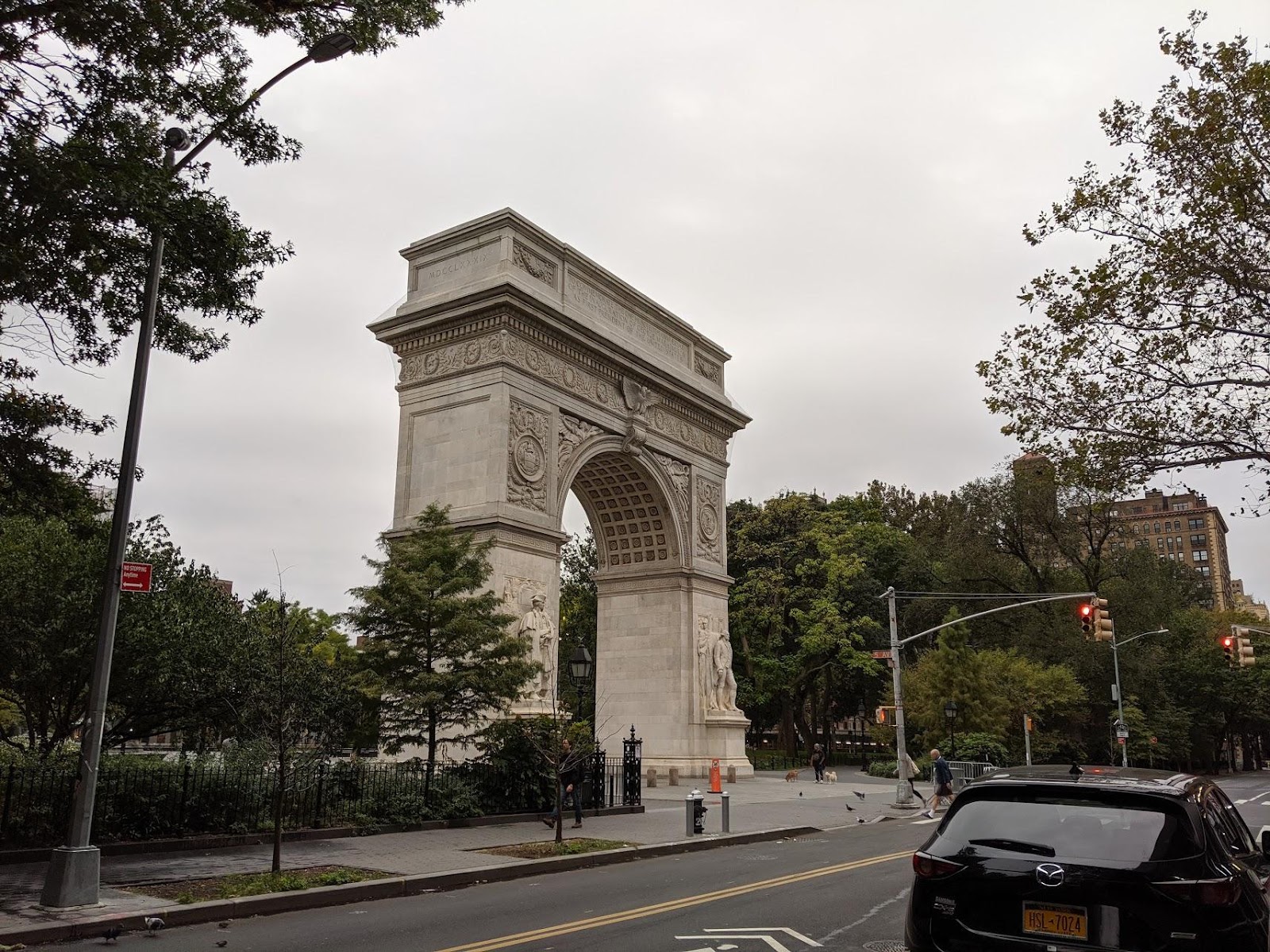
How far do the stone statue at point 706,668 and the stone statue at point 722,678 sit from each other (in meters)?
0.20

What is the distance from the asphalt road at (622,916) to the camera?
28.1 ft

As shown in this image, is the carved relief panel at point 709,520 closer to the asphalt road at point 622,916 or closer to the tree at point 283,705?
the tree at point 283,705

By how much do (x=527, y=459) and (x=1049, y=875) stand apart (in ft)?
84.9

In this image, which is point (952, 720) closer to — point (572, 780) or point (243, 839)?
point (572, 780)

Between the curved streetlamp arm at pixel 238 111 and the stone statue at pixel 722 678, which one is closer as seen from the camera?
the curved streetlamp arm at pixel 238 111

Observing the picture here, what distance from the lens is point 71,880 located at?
9.82 meters

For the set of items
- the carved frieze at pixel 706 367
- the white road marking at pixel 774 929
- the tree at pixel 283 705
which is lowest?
the white road marking at pixel 774 929

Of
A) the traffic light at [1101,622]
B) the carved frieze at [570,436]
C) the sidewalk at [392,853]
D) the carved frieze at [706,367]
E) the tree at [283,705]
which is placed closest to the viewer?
the sidewalk at [392,853]

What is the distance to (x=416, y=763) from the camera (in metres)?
19.2

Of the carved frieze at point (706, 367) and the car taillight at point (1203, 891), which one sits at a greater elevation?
the carved frieze at point (706, 367)

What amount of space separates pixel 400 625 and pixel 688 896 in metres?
9.91

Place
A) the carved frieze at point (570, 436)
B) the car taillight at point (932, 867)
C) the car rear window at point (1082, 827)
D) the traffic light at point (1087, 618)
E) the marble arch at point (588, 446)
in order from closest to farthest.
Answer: the car rear window at point (1082, 827), the car taillight at point (932, 867), the traffic light at point (1087, 618), the marble arch at point (588, 446), the carved frieze at point (570, 436)

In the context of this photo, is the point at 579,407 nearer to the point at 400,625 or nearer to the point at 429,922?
the point at 400,625

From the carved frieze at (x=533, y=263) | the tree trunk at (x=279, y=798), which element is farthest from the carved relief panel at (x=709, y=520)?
the tree trunk at (x=279, y=798)
